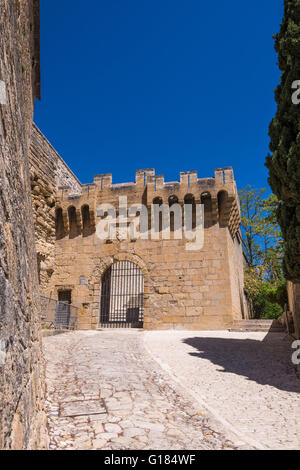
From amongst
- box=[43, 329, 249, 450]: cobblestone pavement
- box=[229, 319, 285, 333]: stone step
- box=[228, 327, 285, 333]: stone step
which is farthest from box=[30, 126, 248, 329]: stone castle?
box=[43, 329, 249, 450]: cobblestone pavement

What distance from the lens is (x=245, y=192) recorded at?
24.5 metres

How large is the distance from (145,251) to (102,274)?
1.99 metres

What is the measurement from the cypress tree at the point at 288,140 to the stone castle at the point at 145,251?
17.2 ft

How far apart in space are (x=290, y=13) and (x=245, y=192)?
60.2 ft

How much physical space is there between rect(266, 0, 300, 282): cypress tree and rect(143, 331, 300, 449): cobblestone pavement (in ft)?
6.47

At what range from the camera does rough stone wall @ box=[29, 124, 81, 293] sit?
1259cm

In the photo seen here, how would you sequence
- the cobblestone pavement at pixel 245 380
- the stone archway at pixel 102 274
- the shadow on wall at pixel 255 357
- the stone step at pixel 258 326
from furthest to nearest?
the stone archway at pixel 102 274, the stone step at pixel 258 326, the shadow on wall at pixel 255 357, the cobblestone pavement at pixel 245 380

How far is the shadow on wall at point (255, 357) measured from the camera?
5270mm

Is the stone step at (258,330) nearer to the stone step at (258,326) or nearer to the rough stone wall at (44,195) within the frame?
the stone step at (258,326)

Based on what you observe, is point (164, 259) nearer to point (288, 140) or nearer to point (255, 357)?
point (255, 357)

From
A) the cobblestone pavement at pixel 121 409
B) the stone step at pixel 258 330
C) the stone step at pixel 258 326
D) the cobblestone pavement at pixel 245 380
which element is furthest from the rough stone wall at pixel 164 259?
the cobblestone pavement at pixel 121 409

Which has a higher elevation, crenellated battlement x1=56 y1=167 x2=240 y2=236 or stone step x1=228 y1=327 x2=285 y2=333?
crenellated battlement x1=56 y1=167 x2=240 y2=236

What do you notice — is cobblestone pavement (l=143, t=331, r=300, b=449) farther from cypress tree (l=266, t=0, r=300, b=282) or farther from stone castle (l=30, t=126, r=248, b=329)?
stone castle (l=30, t=126, r=248, b=329)
